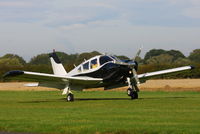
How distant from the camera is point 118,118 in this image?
58.3 feet

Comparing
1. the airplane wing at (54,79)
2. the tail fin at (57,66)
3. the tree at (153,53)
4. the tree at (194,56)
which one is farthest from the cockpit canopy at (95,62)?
the tree at (153,53)

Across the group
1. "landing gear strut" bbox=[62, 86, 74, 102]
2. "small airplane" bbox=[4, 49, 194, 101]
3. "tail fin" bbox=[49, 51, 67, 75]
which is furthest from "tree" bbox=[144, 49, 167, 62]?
"landing gear strut" bbox=[62, 86, 74, 102]

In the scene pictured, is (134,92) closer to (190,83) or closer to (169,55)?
(190,83)

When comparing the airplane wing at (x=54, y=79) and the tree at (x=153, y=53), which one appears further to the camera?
the tree at (x=153, y=53)

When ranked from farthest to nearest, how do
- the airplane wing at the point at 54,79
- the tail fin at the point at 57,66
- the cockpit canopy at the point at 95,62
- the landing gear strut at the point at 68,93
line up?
the tail fin at the point at 57,66 < the landing gear strut at the point at 68,93 < the cockpit canopy at the point at 95,62 < the airplane wing at the point at 54,79

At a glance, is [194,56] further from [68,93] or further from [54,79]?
[54,79]

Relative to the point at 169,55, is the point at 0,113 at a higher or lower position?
lower

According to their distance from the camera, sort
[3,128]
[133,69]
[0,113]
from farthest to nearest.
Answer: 1. [133,69]
2. [0,113]
3. [3,128]

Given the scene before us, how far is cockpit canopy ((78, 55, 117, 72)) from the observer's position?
29.3m

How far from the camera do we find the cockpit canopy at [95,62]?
29323mm

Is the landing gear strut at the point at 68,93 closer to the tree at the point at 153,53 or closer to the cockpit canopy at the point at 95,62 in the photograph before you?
the cockpit canopy at the point at 95,62

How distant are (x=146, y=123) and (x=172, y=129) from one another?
73.1 inches

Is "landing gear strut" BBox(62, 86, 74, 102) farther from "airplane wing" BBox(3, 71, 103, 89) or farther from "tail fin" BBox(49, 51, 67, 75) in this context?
"tail fin" BBox(49, 51, 67, 75)

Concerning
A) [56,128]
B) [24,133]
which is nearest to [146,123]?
[56,128]
